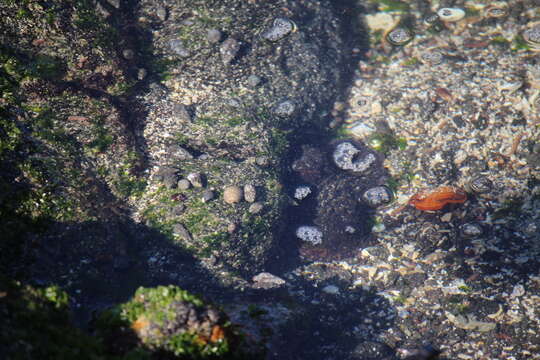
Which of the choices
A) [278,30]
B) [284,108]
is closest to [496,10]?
[278,30]

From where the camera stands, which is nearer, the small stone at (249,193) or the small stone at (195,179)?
the small stone at (195,179)

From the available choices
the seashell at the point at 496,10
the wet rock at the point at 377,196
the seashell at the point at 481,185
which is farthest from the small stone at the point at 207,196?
the seashell at the point at 496,10

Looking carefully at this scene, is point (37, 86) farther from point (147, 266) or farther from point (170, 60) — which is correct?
point (147, 266)

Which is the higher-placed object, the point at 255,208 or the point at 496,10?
the point at 496,10

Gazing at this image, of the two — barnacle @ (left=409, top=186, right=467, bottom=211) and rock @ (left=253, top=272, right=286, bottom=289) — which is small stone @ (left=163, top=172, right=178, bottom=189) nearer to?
rock @ (left=253, top=272, right=286, bottom=289)

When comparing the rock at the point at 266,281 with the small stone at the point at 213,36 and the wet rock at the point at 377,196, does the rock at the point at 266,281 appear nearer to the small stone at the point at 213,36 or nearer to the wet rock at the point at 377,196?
the wet rock at the point at 377,196

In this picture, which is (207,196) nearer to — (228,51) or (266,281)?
(266,281)
